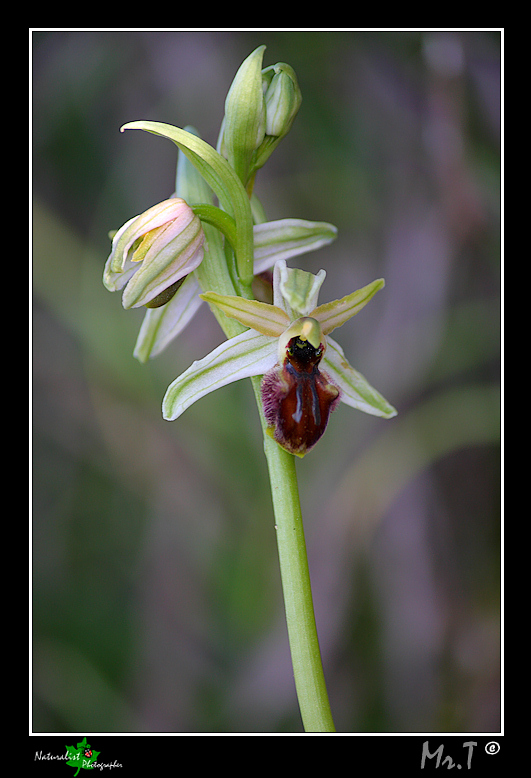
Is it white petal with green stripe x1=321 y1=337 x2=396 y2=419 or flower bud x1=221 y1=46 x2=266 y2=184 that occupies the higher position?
flower bud x1=221 y1=46 x2=266 y2=184

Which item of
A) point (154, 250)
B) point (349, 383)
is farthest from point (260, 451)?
point (154, 250)

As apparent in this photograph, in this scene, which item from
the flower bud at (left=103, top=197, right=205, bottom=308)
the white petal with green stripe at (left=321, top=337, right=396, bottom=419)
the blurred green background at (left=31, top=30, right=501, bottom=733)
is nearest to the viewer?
the flower bud at (left=103, top=197, right=205, bottom=308)

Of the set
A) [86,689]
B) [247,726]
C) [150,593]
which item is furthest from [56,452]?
[247,726]

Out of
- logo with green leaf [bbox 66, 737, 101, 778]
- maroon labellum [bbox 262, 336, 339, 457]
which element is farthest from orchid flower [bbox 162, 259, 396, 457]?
logo with green leaf [bbox 66, 737, 101, 778]

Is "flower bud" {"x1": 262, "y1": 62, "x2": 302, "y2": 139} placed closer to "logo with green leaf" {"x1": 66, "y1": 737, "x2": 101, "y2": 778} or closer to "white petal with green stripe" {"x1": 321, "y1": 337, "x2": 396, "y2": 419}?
"white petal with green stripe" {"x1": 321, "y1": 337, "x2": 396, "y2": 419}

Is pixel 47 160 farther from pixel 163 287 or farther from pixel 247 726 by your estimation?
pixel 247 726
